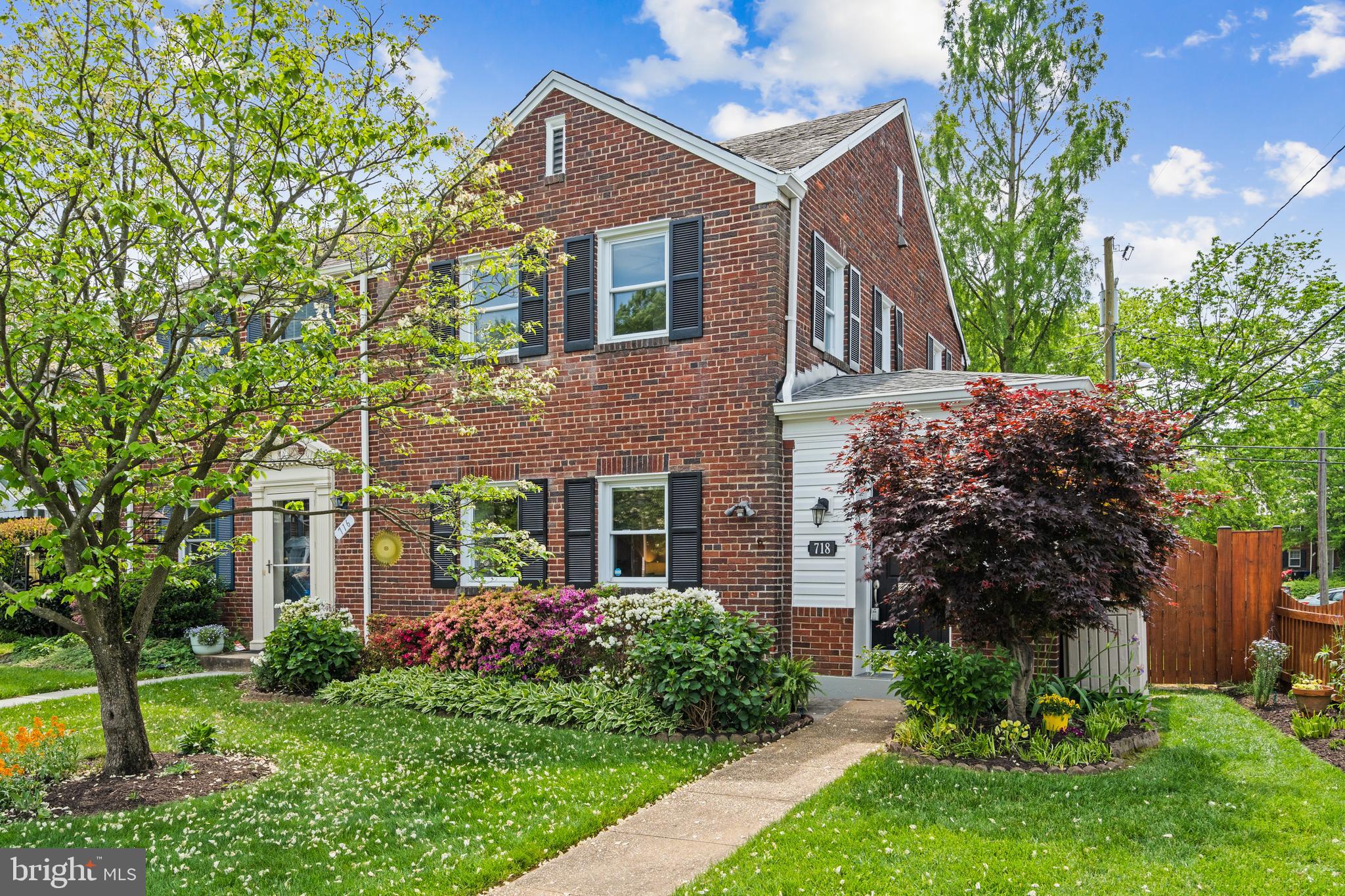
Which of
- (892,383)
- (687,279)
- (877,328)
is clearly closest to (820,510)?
(892,383)

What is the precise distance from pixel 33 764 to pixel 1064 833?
737 cm

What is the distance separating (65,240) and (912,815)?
6.94 m

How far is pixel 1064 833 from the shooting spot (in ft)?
17.7

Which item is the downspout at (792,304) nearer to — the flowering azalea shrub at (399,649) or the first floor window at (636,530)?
the first floor window at (636,530)

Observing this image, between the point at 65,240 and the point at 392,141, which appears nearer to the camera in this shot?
the point at 65,240

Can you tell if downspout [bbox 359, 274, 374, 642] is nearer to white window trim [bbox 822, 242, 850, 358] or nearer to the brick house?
the brick house

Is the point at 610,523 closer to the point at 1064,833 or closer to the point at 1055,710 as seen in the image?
the point at 1055,710

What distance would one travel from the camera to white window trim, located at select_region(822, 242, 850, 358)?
40.3 feet

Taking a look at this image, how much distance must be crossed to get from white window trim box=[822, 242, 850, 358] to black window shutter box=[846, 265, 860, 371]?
157 mm

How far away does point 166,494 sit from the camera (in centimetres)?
587

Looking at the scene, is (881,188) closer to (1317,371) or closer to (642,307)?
(642,307)

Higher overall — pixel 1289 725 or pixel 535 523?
pixel 535 523

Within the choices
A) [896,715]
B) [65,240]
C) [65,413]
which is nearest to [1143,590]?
[896,715]

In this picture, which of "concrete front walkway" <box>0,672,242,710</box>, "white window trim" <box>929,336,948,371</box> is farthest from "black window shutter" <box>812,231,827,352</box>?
"concrete front walkway" <box>0,672,242,710</box>
